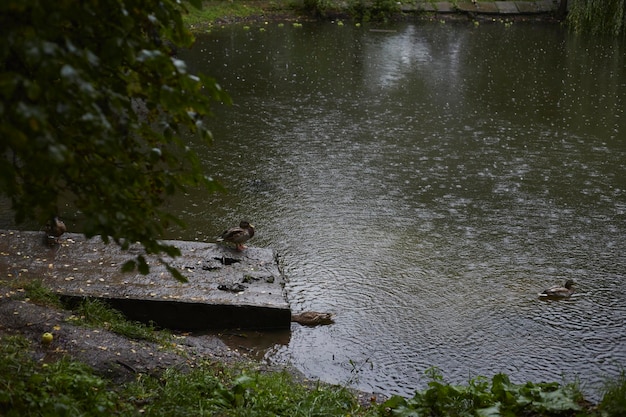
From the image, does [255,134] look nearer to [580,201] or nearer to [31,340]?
[580,201]

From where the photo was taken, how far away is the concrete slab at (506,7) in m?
27.6

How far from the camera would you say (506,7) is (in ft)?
91.3

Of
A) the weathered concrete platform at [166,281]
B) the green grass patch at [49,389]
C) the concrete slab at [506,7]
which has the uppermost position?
the concrete slab at [506,7]

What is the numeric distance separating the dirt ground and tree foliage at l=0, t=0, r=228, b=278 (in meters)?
2.21

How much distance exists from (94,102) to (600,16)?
946 inches

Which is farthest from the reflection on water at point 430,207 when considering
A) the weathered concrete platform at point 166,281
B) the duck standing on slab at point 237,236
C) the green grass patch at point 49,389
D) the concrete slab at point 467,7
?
the concrete slab at point 467,7

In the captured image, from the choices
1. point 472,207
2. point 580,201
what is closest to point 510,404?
point 472,207

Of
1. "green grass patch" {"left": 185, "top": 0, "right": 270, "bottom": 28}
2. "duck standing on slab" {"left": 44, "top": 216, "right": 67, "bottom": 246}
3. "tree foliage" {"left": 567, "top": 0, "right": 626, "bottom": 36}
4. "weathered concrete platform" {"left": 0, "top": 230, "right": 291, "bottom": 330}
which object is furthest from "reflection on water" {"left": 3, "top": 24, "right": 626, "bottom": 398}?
"green grass patch" {"left": 185, "top": 0, "right": 270, "bottom": 28}

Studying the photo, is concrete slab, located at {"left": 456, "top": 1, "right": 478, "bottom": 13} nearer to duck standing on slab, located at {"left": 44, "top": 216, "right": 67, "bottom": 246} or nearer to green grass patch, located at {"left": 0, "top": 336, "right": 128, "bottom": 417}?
duck standing on slab, located at {"left": 44, "top": 216, "right": 67, "bottom": 246}

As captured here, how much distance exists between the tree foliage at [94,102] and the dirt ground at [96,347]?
7.26ft

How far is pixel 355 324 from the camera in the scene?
7.30 meters

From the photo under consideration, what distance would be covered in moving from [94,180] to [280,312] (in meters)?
3.94

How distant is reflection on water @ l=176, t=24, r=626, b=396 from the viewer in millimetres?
6965

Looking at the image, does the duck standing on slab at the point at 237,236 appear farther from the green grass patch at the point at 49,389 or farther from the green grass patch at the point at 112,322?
the green grass patch at the point at 49,389
